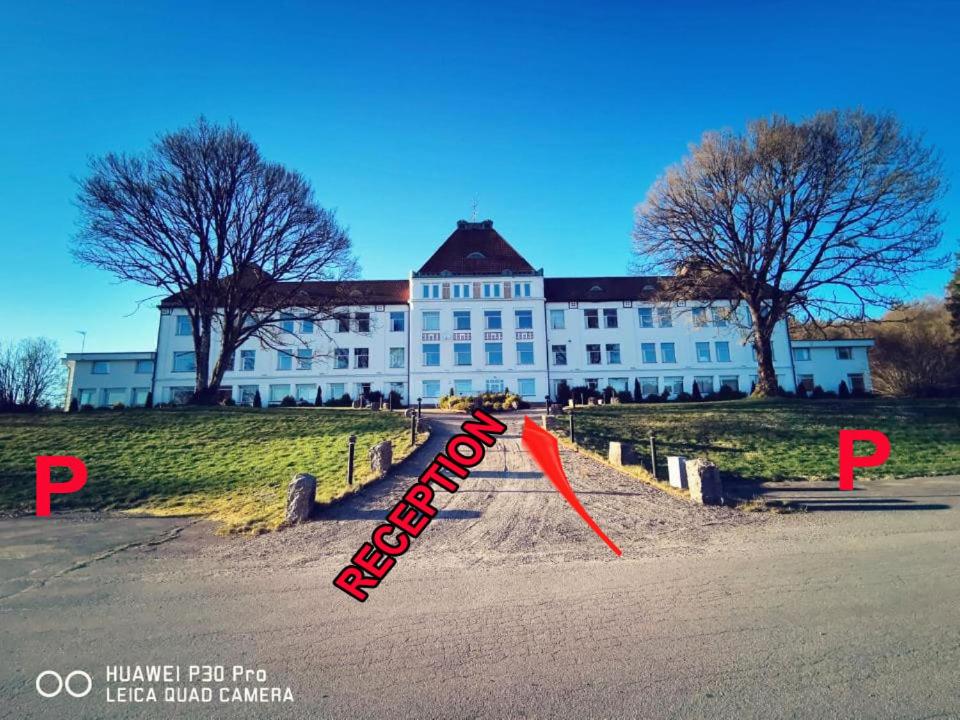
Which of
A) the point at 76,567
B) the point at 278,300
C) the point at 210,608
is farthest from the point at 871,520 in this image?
the point at 278,300

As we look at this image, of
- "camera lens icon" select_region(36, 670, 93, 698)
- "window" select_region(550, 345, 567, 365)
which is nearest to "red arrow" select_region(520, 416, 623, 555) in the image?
"camera lens icon" select_region(36, 670, 93, 698)

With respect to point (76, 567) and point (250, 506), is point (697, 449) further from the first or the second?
point (76, 567)

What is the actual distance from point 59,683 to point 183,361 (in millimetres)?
44824

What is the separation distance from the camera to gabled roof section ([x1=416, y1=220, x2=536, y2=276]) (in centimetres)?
4269

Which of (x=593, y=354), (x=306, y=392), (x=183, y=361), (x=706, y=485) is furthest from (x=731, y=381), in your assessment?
(x=183, y=361)

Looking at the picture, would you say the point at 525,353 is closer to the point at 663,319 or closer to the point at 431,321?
the point at 431,321

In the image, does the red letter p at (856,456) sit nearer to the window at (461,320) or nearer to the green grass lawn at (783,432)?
the green grass lawn at (783,432)

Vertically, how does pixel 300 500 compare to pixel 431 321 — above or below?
below

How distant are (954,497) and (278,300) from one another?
103 ft

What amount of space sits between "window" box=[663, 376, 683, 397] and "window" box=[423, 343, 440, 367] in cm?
2049

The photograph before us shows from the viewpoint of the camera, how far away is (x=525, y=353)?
41.2 m

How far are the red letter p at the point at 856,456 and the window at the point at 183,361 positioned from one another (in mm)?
45748

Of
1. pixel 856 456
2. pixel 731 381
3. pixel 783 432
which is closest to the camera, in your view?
pixel 856 456

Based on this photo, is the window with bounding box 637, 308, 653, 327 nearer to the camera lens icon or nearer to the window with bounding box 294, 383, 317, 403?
the window with bounding box 294, 383, 317, 403
